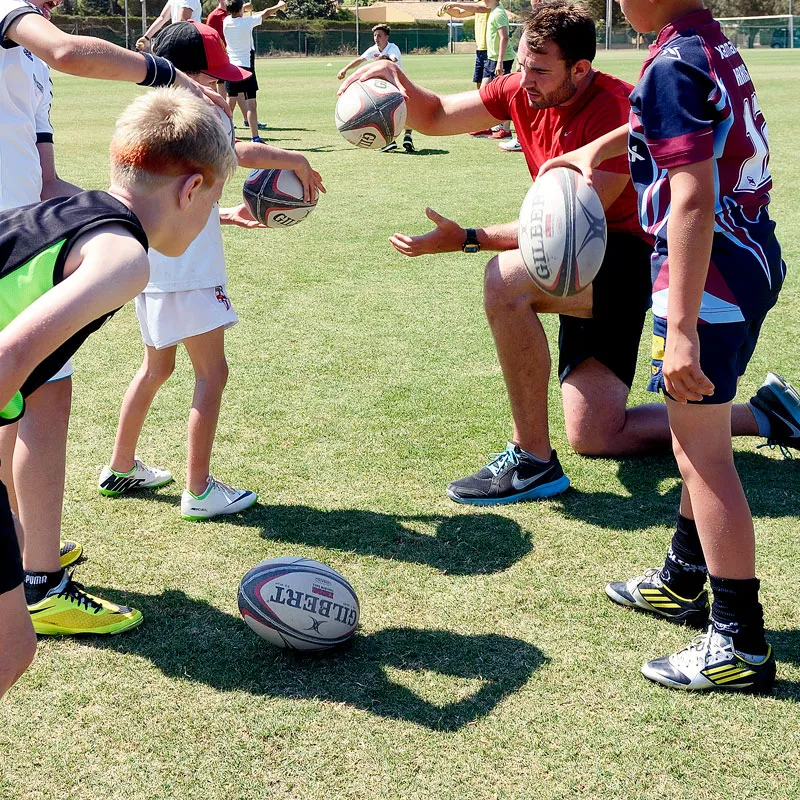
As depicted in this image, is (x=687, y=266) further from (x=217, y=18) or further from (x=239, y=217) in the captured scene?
(x=217, y=18)

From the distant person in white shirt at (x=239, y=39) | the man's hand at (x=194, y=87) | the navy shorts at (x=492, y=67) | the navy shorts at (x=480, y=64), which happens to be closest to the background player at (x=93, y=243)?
the man's hand at (x=194, y=87)

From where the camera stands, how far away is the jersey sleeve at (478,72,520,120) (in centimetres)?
503

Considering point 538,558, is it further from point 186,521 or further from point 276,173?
point 276,173

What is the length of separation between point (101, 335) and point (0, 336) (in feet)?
16.4

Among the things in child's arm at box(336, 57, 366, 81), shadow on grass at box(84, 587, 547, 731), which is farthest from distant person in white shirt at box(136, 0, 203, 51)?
shadow on grass at box(84, 587, 547, 731)

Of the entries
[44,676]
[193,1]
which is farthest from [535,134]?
[193,1]

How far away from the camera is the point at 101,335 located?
22.7ft

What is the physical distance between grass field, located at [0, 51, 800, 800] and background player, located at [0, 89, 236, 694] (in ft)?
2.58

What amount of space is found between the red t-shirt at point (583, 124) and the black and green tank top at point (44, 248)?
2581 mm

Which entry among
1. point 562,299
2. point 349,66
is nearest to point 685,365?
point 562,299

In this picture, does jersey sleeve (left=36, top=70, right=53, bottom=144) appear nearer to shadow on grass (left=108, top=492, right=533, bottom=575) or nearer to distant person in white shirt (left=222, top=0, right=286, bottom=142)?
shadow on grass (left=108, top=492, right=533, bottom=575)

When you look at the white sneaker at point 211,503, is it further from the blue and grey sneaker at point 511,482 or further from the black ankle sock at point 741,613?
the black ankle sock at point 741,613

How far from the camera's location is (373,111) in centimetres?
513

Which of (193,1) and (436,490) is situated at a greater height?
(193,1)
